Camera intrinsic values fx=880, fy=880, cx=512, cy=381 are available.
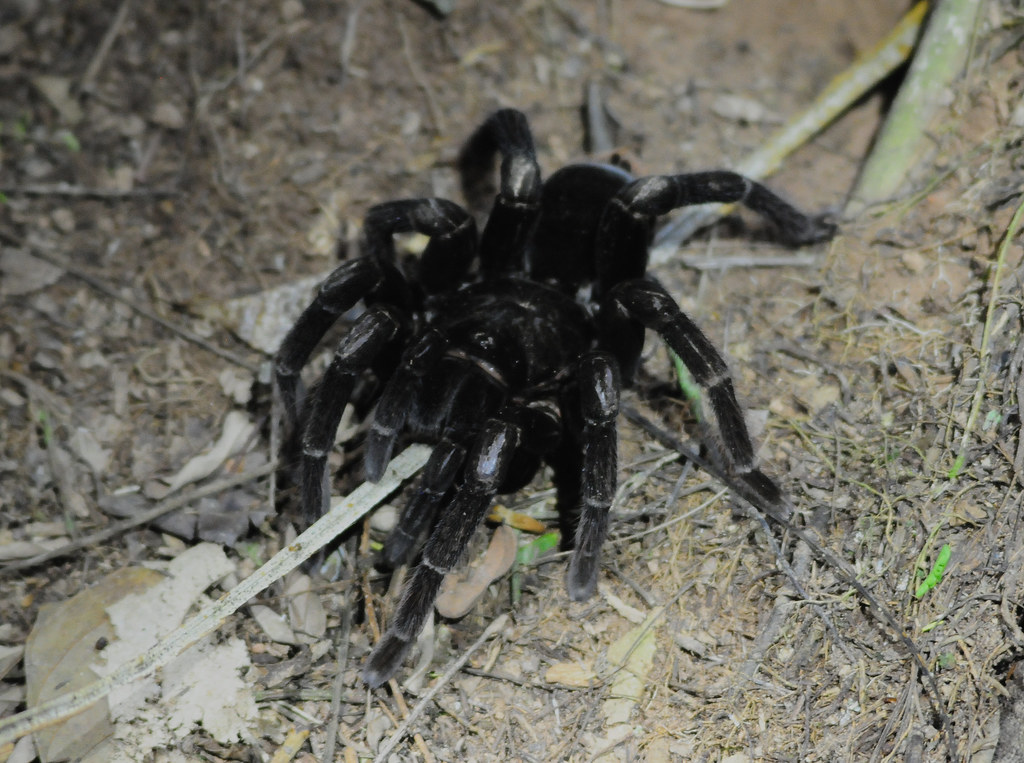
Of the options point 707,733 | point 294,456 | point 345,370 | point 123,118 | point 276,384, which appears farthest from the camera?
point 123,118

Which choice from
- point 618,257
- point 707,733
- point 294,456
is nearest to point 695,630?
point 707,733

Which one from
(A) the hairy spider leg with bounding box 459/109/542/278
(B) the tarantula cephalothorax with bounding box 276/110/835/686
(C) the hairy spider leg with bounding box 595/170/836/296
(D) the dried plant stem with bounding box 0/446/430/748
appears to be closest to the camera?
(D) the dried plant stem with bounding box 0/446/430/748

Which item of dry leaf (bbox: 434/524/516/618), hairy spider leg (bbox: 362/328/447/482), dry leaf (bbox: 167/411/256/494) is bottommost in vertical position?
dry leaf (bbox: 434/524/516/618)

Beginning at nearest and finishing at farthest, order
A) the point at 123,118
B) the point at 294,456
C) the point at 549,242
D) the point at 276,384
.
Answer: the point at 276,384 → the point at 294,456 → the point at 549,242 → the point at 123,118

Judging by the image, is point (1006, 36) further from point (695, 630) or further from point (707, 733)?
point (707, 733)

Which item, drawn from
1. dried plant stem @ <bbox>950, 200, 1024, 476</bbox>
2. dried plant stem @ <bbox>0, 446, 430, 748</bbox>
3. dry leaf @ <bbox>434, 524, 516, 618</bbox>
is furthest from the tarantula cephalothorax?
dried plant stem @ <bbox>950, 200, 1024, 476</bbox>

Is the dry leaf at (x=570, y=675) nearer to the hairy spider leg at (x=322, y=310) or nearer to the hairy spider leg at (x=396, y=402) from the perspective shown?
the hairy spider leg at (x=396, y=402)

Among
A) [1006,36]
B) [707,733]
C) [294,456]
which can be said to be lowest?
[707,733]

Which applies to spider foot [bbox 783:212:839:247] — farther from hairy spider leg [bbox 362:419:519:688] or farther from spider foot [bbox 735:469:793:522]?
hairy spider leg [bbox 362:419:519:688]

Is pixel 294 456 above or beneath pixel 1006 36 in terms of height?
beneath
